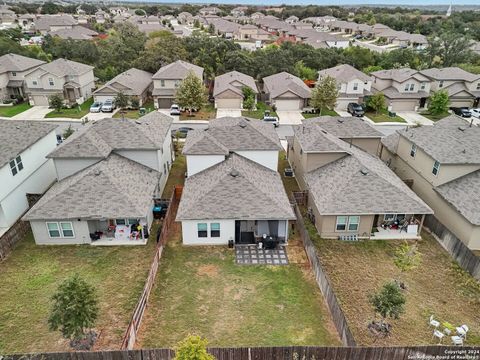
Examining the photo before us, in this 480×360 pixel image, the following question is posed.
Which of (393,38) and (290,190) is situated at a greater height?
(393,38)

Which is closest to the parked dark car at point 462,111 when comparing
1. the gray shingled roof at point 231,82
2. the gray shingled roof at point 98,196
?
the gray shingled roof at point 231,82

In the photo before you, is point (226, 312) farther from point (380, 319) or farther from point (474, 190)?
point (474, 190)

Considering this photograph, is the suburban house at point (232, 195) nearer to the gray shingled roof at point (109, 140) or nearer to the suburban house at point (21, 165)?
the gray shingled roof at point (109, 140)

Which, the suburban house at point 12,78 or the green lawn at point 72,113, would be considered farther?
the suburban house at point 12,78

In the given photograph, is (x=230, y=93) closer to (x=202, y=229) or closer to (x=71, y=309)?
(x=202, y=229)

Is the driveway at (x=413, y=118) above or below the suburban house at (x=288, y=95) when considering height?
below

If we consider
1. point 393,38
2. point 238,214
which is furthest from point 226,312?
point 393,38
